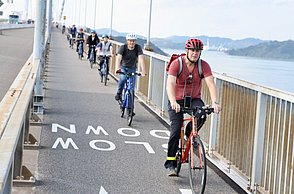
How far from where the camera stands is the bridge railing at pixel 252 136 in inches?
260

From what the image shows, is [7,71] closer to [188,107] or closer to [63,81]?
[63,81]

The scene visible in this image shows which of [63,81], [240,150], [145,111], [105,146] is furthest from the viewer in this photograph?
[63,81]

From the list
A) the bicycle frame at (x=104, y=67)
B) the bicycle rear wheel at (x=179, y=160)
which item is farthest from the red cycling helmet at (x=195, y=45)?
the bicycle frame at (x=104, y=67)

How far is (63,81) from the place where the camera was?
20.7 metres

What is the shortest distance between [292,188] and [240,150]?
1.65 m

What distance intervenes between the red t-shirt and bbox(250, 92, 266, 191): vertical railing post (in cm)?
79

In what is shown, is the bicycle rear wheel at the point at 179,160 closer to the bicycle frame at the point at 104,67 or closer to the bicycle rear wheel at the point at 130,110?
the bicycle rear wheel at the point at 130,110

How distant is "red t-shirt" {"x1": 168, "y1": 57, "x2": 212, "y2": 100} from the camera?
24.6ft

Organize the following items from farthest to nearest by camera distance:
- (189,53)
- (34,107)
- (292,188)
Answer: (34,107), (189,53), (292,188)

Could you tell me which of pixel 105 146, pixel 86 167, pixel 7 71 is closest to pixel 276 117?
pixel 86 167

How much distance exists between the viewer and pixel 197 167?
7.11m

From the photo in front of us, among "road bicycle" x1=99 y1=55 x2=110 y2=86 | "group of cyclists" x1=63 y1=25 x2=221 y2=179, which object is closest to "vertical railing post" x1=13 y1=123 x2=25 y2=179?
"group of cyclists" x1=63 y1=25 x2=221 y2=179

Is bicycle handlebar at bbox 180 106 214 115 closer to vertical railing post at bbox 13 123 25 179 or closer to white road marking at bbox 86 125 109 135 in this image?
vertical railing post at bbox 13 123 25 179

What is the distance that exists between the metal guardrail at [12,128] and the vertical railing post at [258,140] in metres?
2.64
